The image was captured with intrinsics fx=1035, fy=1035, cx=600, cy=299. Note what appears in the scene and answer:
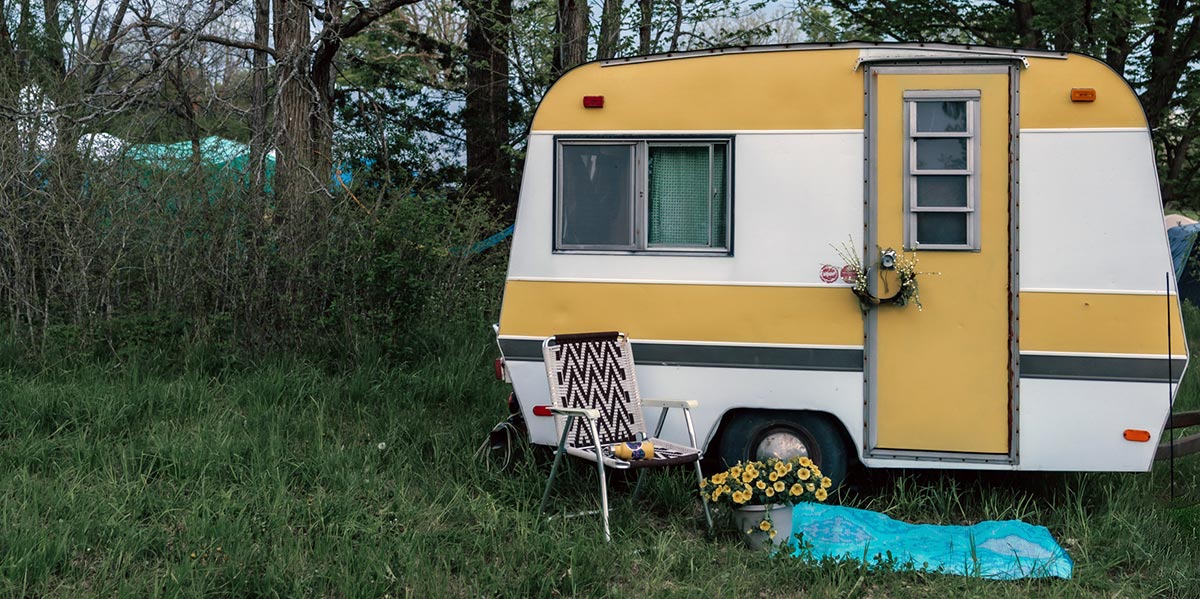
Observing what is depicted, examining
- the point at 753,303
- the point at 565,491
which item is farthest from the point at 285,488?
the point at 753,303

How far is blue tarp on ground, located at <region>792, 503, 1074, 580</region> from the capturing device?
184 inches

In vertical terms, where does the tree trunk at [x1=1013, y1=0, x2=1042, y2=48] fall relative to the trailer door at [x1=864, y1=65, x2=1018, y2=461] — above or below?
above

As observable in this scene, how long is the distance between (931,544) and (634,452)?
1.51 meters

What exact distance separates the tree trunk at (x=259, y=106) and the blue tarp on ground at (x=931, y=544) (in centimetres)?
556

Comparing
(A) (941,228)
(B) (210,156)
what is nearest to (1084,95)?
(A) (941,228)

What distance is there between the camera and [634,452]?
16.7ft

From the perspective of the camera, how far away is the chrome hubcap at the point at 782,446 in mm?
5582

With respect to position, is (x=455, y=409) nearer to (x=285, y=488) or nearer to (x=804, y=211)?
(x=285, y=488)

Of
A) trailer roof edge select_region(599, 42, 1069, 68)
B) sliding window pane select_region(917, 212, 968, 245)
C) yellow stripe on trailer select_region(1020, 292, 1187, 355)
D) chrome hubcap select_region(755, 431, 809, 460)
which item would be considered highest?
trailer roof edge select_region(599, 42, 1069, 68)

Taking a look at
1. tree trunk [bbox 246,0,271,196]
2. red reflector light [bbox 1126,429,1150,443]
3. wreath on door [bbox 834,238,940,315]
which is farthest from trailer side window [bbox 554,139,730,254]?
tree trunk [bbox 246,0,271,196]

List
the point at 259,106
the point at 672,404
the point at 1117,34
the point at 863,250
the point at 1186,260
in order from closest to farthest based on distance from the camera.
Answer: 1. the point at 672,404
2. the point at 863,250
3. the point at 259,106
4. the point at 1117,34
5. the point at 1186,260

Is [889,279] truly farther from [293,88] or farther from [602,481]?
[293,88]

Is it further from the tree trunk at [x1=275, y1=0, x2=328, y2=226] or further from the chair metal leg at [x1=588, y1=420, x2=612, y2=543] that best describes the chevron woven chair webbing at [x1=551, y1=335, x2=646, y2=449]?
the tree trunk at [x1=275, y1=0, x2=328, y2=226]

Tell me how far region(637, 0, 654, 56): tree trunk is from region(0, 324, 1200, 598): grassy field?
7.89 metres
